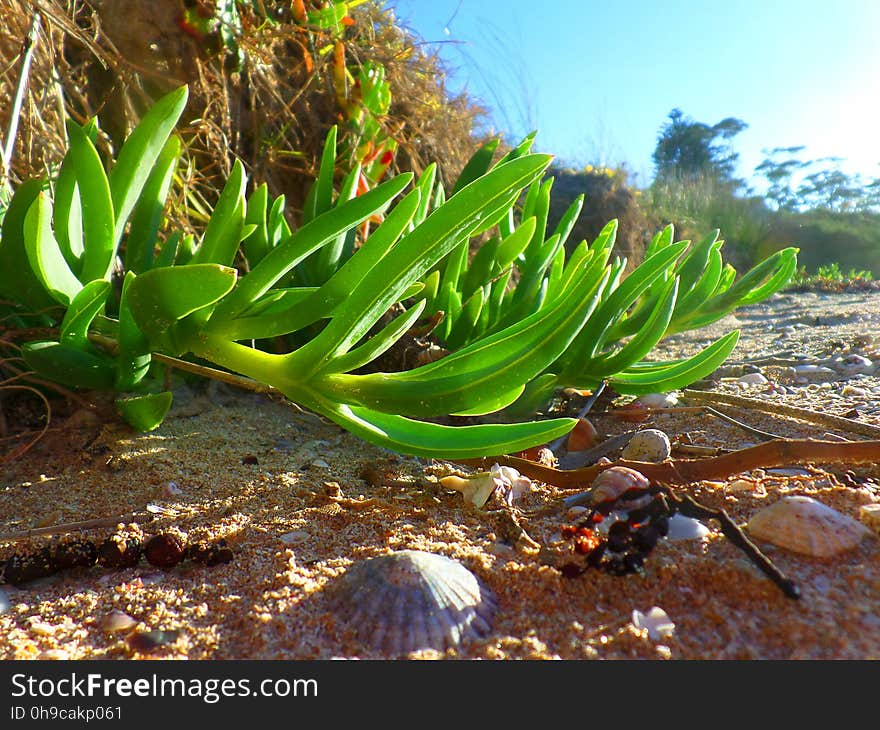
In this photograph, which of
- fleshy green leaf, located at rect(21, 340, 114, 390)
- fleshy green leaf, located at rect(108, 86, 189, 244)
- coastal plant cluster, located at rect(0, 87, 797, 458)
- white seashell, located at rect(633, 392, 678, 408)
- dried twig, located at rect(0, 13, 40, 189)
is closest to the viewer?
coastal plant cluster, located at rect(0, 87, 797, 458)

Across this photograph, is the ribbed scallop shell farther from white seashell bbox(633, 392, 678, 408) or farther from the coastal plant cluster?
white seashell bbox(633, 392, 678, 408)

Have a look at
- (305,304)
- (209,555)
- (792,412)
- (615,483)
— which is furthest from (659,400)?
(209,555)

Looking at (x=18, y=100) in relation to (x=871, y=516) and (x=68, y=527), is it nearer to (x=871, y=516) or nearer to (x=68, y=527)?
(x=68, y=527)

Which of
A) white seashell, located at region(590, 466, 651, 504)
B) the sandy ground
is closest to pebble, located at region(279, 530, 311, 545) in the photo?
the sandy ground

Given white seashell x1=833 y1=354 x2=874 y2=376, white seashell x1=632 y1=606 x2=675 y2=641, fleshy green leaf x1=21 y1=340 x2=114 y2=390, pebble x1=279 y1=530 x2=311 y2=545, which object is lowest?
white seashell x1=632 y1=606 x2=675 y2=641

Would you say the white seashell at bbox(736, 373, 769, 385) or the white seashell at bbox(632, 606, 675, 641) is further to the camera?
the white seashell at bbox(736, 373, 769, 385)

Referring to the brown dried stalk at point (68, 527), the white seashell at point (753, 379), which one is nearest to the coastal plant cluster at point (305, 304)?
the brown dried stalk at point (68, 527)

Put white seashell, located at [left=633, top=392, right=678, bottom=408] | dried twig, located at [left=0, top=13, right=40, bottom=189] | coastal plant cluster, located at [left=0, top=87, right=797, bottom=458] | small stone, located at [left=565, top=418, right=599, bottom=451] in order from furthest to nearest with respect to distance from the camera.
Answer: white seashell, located at [left=633, top=392, right=678, bottom=408], small stone, located at [left=565, top=418, right=599, bottom=451], dried twig, located at [left=0, top=13, right=40, bottom=189], coastal plant cluster, located at [left=0, top=87, right=797, bottom=458]
